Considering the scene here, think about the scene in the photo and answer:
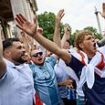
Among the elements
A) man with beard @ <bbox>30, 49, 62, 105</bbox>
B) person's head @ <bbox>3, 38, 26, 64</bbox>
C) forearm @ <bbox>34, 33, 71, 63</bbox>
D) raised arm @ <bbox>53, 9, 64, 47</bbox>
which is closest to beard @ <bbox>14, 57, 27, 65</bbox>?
person's head @ <bbox>3, 38, 26, 64</bbox>

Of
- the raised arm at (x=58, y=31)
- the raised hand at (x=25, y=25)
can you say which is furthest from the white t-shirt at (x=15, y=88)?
the raised arm at (x=58, y=31)

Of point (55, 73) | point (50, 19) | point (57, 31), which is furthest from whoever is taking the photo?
point (50, 19)

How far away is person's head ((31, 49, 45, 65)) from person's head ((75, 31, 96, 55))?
972 mm

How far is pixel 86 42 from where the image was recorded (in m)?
5.30

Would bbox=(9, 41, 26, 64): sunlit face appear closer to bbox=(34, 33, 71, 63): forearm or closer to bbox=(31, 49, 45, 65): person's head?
bbox=(34, 33, 71, 63): forearm

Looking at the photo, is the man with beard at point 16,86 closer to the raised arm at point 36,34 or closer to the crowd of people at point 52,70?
the crowd of people at point 52,70

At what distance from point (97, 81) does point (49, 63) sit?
1552 mm

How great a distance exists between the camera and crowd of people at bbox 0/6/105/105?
4.06 meters

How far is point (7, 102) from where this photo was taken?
400 centimetres

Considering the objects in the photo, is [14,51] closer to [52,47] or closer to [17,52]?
[17,52]

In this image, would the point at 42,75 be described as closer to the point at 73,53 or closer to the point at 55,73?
the point at 55,73

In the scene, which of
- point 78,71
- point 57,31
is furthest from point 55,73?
point 78,71

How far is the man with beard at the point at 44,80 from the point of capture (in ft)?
19.5

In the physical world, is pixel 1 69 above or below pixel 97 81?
above
